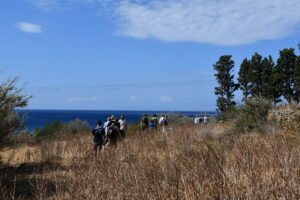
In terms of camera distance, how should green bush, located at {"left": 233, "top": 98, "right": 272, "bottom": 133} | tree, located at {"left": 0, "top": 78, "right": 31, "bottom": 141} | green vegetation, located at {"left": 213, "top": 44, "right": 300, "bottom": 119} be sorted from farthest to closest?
green vegetation, located at {"left": 213, "top": 44, "right": 300, "bottom": 119} < green bush, located at {"left": 233, "top": 98, "right": 272, "bottom": 133} < tree, located at {"left": 0, "top": 78, "right": 31, "bottom": 141}

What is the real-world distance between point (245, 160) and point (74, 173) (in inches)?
104

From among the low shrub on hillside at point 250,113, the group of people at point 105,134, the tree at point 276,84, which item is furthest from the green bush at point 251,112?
the tree at point 276,84

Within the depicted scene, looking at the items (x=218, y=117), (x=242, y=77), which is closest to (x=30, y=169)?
(x=218, y=117)

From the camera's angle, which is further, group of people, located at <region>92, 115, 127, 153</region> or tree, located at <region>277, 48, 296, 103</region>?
tree, located at <region>277, 48, 296, 103</region>

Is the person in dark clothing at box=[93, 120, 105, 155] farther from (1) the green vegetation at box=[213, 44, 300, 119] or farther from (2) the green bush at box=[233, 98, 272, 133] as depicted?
(1) the green vegetation at box=[213, 44, 300, 119]

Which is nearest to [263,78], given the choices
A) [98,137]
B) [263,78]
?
[263,78]

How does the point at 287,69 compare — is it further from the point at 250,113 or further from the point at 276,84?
the point at 250,113

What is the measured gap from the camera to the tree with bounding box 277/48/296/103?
115 ft

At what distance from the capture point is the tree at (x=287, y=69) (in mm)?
35094

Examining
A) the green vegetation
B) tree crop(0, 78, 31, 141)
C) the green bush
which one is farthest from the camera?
the green vegetation

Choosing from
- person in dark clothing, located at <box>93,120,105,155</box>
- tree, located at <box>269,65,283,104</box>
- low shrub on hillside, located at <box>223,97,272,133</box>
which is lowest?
person in dark clothing, located at <box>93,120,105,155</box>

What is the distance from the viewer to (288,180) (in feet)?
10.4

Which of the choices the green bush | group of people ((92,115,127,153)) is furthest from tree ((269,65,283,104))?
group of people ((92,115,127,153))

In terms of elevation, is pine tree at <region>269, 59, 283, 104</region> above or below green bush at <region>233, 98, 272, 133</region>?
above
